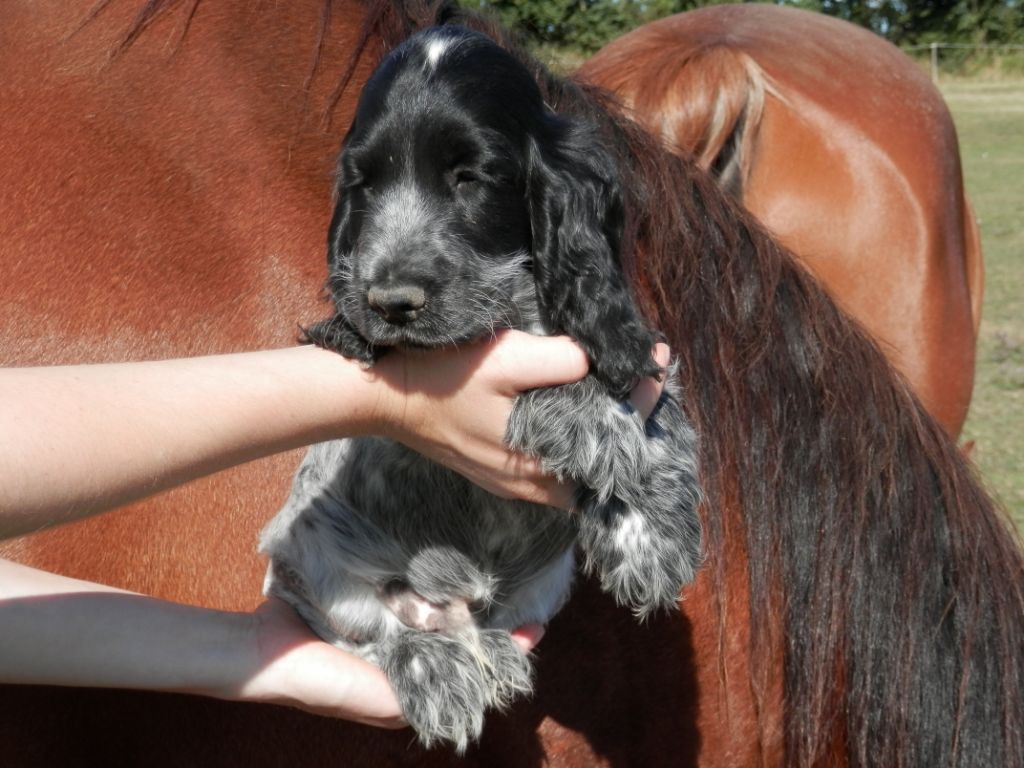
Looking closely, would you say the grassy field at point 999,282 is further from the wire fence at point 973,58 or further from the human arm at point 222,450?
the wire fence at point 973,58

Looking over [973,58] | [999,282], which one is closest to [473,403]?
[999,282]

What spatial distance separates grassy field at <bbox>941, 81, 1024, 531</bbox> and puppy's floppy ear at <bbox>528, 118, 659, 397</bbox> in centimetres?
104

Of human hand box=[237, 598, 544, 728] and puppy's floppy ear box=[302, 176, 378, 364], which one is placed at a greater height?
puppy's floppy ear box=[302, 176, 378, 364]

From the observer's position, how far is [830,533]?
1.74 metres

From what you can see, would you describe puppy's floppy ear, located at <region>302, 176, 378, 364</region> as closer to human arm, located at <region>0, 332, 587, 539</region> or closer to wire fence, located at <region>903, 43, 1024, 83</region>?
human arm, located at <region>0, 332, 587, 539</region>

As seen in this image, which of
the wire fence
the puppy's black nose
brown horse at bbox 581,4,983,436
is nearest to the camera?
the puppy's black nose

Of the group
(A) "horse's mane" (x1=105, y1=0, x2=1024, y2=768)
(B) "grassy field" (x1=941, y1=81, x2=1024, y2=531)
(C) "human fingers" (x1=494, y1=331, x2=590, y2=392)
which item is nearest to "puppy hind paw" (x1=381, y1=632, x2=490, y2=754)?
(C) "human fingers" (x1=494, y1=331, x2=590, y2=392)

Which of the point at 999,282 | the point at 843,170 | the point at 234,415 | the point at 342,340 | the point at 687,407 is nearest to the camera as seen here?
the point at 234,415

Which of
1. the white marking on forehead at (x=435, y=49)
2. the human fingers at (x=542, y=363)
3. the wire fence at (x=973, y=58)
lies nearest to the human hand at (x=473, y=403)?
the human fingers at (x=542, y=363)

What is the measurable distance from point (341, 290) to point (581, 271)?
285mm

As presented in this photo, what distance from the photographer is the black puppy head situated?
1328mm

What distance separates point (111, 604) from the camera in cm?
138

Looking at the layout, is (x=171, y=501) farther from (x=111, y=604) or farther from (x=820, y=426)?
(x=820, y=426)

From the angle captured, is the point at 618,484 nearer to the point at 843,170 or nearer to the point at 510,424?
the point at 510,424
